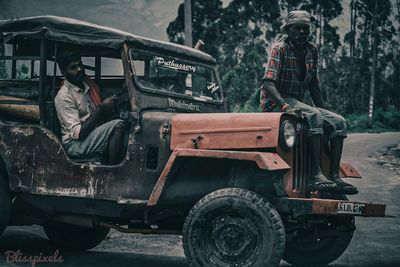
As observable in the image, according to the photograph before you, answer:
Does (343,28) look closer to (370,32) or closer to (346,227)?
(370,32)

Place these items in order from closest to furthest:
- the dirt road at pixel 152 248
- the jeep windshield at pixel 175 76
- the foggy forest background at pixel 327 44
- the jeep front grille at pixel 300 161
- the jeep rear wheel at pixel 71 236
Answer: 1. the jeep front grille at pixel 300 161
2. the jeep windshield at pixel 175 76
3. the dirt road at pixel 152 248
4. the jeep rear wheel at pixel 71 236
5. the foggy forest background at pixel 327 44

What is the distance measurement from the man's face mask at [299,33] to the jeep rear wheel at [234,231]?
1680 millimetres

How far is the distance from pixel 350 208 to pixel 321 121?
821 millimetres

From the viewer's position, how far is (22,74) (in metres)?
8.02

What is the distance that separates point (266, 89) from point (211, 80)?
1.17m

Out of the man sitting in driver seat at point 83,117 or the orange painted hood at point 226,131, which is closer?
the orange painted hood at point 226,131

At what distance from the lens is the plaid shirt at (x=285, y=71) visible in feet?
19.8

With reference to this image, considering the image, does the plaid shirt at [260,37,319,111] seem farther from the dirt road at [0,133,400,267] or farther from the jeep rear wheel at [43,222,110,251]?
the jeep rear wheel at [43,222,110,251]

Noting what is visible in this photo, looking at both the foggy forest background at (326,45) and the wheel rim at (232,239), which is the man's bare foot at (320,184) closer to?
the wheel rim at (232,239)

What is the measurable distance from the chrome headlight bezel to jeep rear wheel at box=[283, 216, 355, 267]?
102 cm

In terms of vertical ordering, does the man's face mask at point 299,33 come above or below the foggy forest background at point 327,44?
below

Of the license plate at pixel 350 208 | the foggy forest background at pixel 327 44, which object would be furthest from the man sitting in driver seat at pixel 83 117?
the foggy forest background at pixel 327 44

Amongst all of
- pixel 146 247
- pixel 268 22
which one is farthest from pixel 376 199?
pixel 268 22

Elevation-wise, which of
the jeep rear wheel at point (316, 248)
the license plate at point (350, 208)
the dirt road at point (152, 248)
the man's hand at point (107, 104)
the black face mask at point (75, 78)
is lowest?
the dirt road at point (152, 248)
